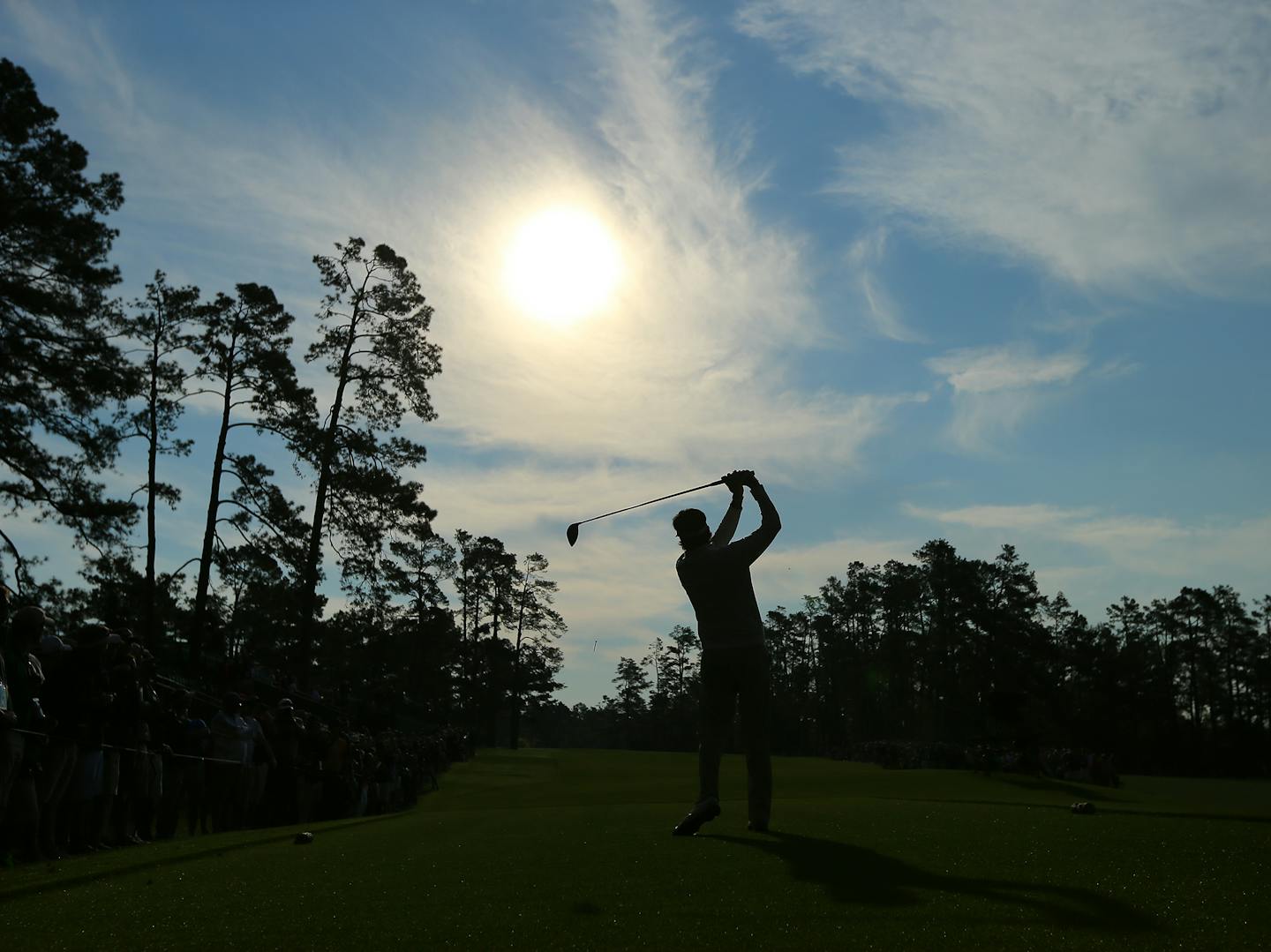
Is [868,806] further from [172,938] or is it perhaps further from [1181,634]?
[1181,634]

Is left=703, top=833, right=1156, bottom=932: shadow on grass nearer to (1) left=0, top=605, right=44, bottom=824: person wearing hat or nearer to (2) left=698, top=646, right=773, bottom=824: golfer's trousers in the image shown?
(2) left=698, top=646, right=773, bottom=824: golfer's trousers

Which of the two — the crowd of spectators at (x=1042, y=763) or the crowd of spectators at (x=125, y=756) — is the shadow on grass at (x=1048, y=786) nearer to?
the crowd of spectators at (x=1042, y=763)

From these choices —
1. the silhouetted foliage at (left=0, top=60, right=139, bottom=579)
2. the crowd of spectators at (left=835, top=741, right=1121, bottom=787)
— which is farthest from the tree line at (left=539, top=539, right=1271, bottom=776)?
the silhouetted foliage at (left=0, top=60, right=139, bottom=579)

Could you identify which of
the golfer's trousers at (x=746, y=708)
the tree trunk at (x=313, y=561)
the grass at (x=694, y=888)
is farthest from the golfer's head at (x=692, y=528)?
the tree trunk at (x=313, y=561)

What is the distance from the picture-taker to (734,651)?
7.61m

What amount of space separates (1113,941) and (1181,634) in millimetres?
123258

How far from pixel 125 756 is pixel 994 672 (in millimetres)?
90923

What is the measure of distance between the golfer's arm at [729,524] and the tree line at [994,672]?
6720 cm

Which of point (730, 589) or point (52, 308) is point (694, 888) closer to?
point (730, 589)

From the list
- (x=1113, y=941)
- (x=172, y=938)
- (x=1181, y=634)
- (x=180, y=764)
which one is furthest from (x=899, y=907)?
(x=1181, y=634)

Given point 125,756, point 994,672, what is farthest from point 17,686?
point 994,672

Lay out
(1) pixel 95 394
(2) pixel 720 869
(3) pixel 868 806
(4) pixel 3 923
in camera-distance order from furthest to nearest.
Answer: (1) pixel 95 394
(3) pixel 868 806
(2) pixel 720 869
(4) pixel 3 923

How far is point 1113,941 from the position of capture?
366cm

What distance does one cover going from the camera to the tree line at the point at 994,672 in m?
86.3
